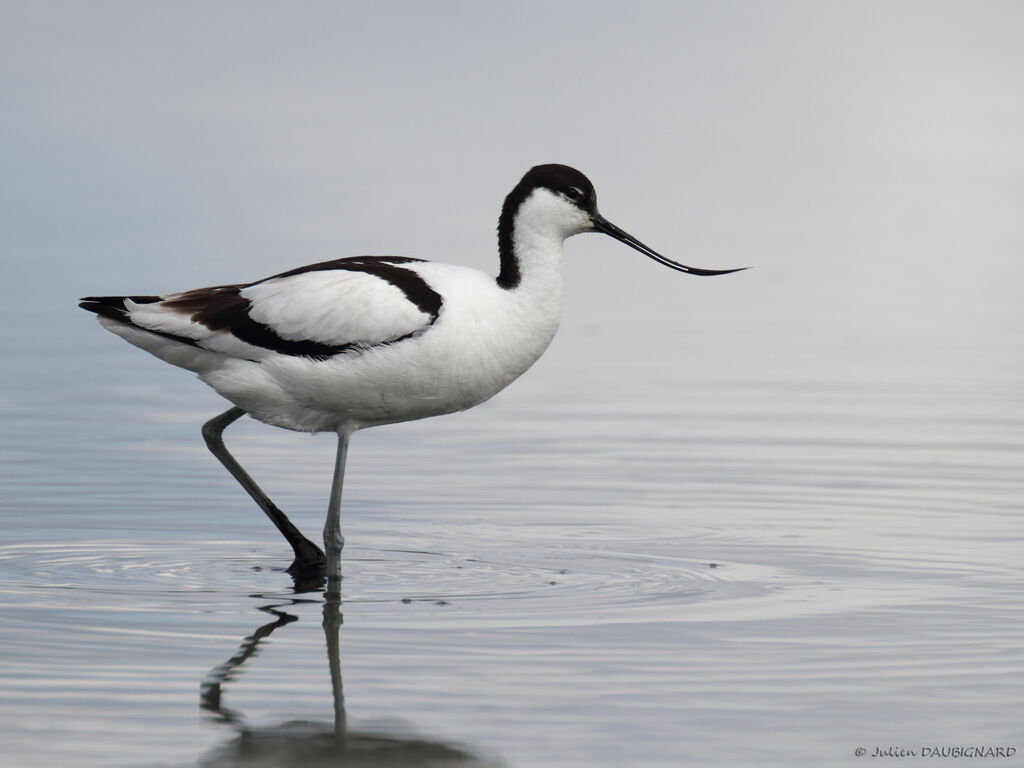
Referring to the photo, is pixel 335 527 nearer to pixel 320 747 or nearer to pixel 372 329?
pixel 372 329

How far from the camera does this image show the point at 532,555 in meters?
9.94

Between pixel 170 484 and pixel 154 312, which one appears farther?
pixel 170 484

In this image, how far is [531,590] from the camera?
29.6 feet

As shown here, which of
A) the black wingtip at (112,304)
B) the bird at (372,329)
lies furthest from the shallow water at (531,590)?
the black wingtip at (112,304)

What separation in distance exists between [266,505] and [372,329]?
1430 mm

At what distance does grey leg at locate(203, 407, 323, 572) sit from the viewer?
980 cm

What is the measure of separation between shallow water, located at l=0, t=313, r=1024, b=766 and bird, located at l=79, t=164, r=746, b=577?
2.68 feet

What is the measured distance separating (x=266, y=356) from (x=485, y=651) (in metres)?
2.47

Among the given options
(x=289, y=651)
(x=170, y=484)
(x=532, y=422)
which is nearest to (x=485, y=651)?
(x=289, y=651)

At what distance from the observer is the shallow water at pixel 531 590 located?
6.69 m

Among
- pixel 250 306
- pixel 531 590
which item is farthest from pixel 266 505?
pixel 531 590

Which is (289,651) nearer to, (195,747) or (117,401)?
(195,747)

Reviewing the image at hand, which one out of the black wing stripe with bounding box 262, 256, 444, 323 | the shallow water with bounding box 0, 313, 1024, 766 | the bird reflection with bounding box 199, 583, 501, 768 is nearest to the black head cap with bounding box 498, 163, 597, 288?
the black wing stripe with bounding box 262, 256, 444, 323
